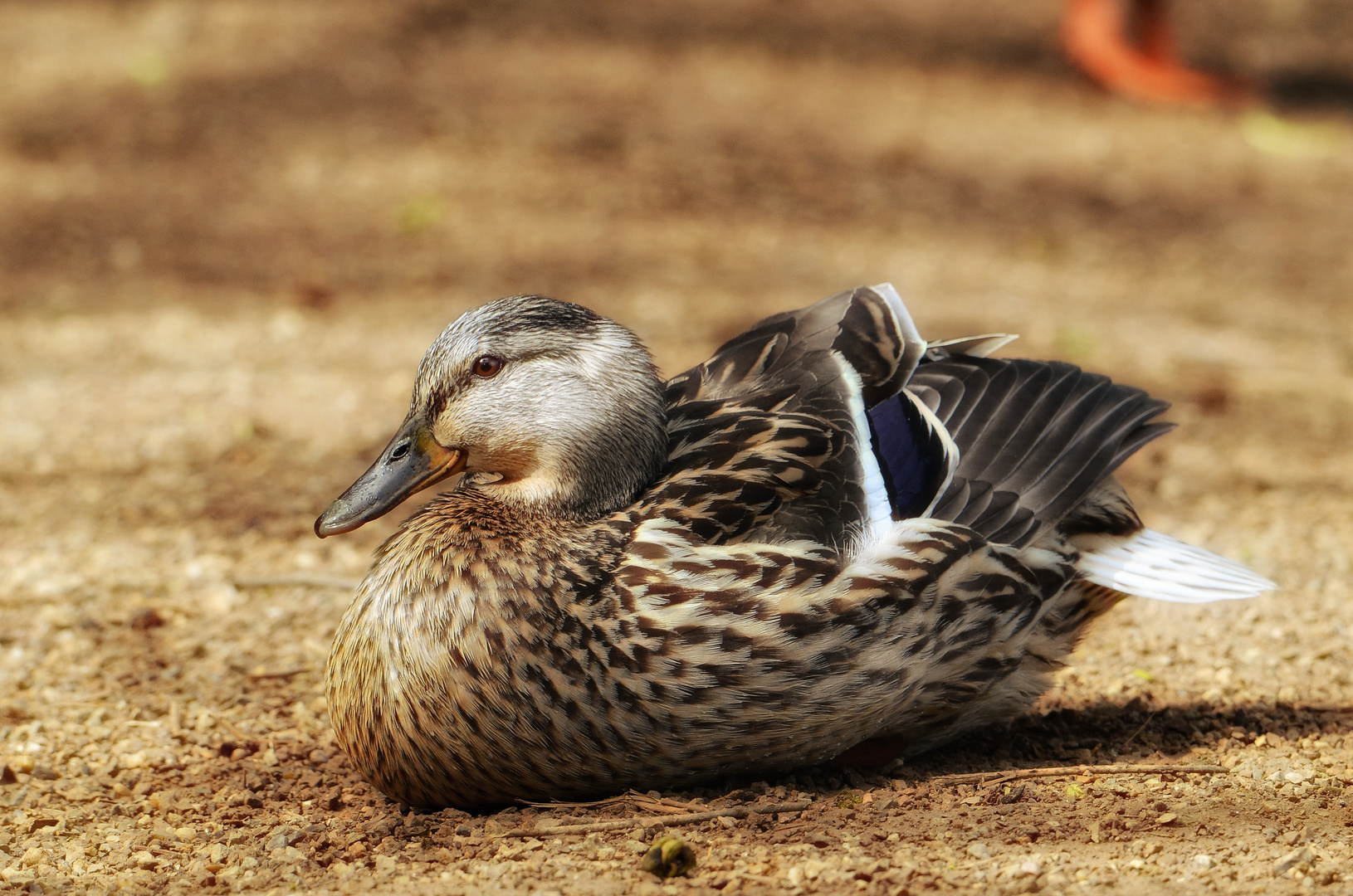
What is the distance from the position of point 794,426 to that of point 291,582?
6.73 feet

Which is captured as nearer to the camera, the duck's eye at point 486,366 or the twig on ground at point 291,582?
the duck's eye at point 486,366

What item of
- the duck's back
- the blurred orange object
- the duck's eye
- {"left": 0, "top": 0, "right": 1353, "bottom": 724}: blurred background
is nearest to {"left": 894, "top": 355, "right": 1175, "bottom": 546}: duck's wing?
the duck's back

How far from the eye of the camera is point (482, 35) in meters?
10.6

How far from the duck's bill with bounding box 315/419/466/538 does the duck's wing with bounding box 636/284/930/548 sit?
0.49 meters

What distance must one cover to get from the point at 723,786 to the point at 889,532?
0.68m

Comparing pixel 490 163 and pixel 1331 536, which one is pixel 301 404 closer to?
pixel 490 163

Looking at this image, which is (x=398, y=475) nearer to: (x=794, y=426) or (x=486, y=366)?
(x=486, y=366)

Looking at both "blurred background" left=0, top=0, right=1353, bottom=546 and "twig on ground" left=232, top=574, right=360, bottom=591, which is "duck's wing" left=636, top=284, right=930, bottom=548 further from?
"blurred background" left=0, top=0, right=1353, bottom=546

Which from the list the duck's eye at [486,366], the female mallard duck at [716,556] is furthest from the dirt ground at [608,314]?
the duck's eye at [486,366]

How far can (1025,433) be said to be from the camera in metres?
3.56

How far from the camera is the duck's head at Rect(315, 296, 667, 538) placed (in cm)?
320

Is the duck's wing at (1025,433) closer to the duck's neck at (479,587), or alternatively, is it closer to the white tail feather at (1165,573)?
the white tail feather at (1165,573)

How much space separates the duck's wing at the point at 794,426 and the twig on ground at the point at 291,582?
1.50 m

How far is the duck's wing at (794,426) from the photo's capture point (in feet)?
10.3
